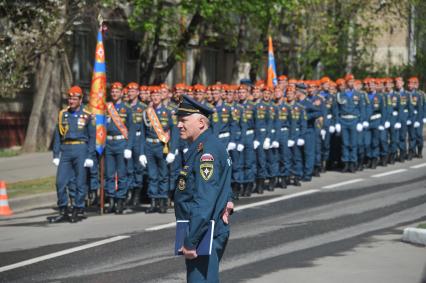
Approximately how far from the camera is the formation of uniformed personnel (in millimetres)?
17266

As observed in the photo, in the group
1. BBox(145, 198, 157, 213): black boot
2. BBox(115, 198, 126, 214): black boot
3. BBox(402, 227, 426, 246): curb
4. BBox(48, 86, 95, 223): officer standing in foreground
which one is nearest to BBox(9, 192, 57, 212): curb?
BBox(115, 198, 126, 214): black boot

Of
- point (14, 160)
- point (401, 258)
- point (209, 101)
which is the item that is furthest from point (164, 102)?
point (14, 160)

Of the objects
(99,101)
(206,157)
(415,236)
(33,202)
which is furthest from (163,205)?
(206,157)

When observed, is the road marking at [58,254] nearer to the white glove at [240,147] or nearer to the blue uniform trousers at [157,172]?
the blue uniform trousers at [157,172]

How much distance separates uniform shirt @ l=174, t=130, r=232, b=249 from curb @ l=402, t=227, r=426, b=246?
5702mm

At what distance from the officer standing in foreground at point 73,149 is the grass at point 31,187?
2.34m

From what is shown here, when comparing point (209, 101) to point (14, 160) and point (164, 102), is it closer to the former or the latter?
point (164, 102)

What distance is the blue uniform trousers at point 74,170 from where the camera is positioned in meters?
16.1

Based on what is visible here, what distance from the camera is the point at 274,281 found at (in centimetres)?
1112

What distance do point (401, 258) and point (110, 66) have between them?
2323 centimetres

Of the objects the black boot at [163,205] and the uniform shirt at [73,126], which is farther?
the black boot at [163,205]

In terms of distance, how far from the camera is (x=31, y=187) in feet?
64.5

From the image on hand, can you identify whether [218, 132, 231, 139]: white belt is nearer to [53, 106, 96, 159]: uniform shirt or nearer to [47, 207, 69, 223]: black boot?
[53, 106, 96, 159]: uniform shirt

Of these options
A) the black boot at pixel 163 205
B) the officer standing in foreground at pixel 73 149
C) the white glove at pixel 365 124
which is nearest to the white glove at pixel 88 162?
the officer standing in foreground at pixel 73 149
